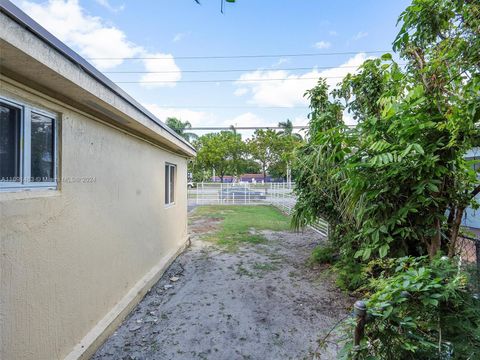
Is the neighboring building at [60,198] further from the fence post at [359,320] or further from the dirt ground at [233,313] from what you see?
the fence post at [359,320]

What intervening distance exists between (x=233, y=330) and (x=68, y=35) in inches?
207

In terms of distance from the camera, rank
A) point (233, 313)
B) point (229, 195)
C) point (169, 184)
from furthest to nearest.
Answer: point (229, 195), point (169, 184), point (233, 313)

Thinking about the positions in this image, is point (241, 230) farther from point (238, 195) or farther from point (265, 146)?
point (265, 146)

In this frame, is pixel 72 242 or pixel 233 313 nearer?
pixel 72 242

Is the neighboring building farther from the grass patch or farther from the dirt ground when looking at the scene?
the grass patch

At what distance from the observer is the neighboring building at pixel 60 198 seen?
158cm

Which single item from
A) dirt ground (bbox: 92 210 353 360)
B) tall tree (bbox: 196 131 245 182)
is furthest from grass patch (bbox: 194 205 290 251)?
tall tree (bbox: 196 131 245 182)

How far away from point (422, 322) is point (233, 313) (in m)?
2.34

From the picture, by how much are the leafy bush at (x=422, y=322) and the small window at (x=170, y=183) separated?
475 cm

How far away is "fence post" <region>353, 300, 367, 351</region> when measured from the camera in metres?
1.19

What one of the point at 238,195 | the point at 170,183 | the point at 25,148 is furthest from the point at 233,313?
the point at 238,195

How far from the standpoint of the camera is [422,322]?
1.31m

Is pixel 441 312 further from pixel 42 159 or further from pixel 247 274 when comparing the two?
pixel 247 274

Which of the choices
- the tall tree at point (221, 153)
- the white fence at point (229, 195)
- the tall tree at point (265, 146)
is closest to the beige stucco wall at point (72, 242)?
the white fence at point (229, 195)
